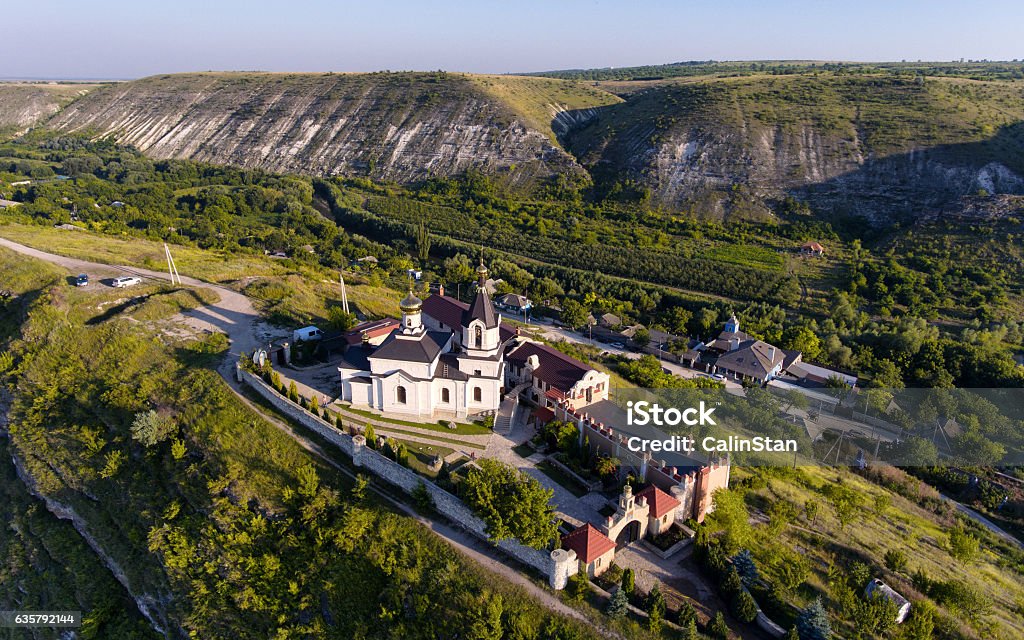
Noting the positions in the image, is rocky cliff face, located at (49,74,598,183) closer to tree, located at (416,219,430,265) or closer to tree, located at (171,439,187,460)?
tree, located at (416,219,430,265)

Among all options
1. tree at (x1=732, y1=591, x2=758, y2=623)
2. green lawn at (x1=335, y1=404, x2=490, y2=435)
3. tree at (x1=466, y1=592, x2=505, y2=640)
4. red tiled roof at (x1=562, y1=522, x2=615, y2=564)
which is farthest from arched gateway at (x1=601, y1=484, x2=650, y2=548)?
green lawn at (x1=335, y1=404, x2=490, y2=435)

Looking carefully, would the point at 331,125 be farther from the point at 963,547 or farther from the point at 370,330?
the point at 963,547

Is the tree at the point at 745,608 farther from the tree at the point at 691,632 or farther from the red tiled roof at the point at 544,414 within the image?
the red tiled roof at the point at 544,414

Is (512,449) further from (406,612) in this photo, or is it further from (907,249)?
(907,249)

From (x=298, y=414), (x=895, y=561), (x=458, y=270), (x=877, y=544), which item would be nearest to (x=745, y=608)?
(x=895, y=561)

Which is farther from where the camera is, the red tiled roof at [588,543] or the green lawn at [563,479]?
the green lawn at [563,479]

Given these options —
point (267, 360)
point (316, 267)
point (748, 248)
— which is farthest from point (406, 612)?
point (748, 248)

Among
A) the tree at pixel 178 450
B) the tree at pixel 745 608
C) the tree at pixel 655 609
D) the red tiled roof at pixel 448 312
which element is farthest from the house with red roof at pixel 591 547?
the tree at pixel 178 450
